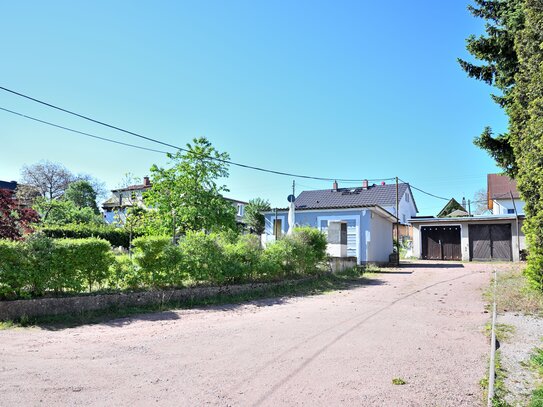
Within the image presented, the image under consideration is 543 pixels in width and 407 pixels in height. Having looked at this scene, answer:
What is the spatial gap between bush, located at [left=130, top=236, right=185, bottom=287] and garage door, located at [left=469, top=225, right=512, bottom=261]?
25438 millimetres

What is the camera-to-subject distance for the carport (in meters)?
27.1

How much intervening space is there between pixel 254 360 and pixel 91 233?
81.8ft

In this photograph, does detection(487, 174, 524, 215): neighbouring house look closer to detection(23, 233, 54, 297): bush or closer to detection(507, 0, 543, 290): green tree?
detection(507, 0, 543, 290): green tree

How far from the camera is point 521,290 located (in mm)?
10391

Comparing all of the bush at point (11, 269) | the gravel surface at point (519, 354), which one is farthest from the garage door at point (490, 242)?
the bush at point (11, 269)

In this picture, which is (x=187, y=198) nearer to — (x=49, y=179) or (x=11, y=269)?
(x=11, y=269)

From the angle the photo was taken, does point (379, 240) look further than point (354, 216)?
Yes

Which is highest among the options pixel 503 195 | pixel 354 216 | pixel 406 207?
pixel 503 195

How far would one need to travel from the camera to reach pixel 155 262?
9.29 m

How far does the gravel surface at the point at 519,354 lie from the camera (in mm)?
3947

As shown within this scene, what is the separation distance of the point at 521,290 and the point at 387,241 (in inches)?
601

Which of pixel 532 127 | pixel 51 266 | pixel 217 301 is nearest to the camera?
pixel 51 266

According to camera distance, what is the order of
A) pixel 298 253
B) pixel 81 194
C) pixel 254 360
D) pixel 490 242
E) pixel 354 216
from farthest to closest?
1. pixel 81 194
2. pixel 490 242
3. pixel 354 216
4. pixel 298 253
5. pixel 254 360

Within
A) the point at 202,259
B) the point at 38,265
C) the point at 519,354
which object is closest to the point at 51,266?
the point at 38,265
